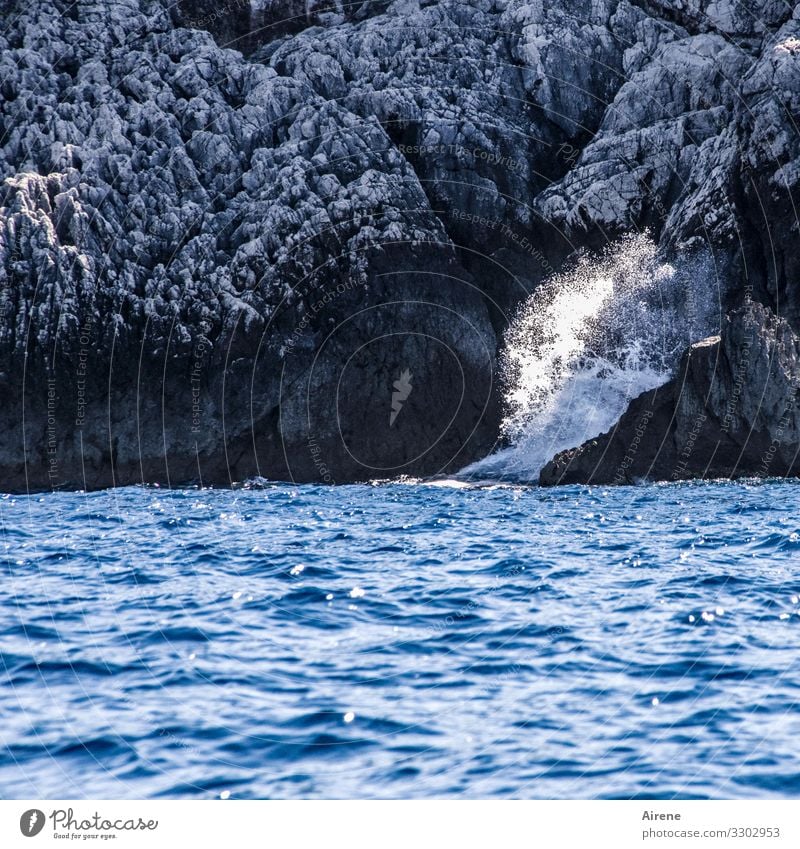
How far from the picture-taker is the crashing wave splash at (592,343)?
128 ft

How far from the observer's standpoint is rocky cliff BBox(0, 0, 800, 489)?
39.4m

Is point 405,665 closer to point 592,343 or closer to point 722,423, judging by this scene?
point 722,423

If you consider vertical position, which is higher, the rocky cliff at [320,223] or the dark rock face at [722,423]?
the rocky cliff at [320,223]

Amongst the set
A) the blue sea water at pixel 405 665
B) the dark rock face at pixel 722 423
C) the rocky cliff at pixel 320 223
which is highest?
the rocky cliff at pixel 320 223

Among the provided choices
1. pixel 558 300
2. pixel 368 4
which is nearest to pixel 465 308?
pixel 558 300

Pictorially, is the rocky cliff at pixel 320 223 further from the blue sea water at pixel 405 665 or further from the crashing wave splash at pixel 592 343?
the blue sea water at pixel 405 665

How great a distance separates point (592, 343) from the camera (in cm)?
4138

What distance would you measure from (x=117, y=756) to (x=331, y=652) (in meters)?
3.58

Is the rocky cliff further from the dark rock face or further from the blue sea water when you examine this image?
the blue sea water

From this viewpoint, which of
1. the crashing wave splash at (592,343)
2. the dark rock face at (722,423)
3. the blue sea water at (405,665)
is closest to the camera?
the blue sea water at (405,665)

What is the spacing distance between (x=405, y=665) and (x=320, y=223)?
30.9 metres

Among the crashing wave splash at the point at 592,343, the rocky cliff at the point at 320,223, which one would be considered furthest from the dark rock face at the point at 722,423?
the rocky cliff at the point at 320,223

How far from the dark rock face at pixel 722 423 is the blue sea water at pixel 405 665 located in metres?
14.6
